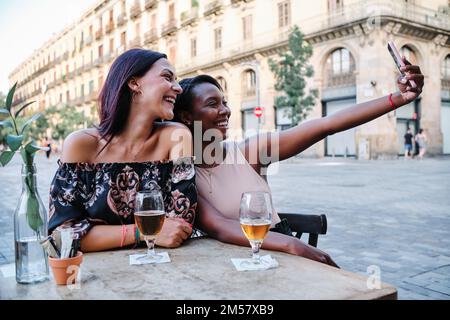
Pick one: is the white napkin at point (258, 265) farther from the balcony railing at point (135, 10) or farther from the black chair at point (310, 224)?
the balcony railing at point (135, 10)

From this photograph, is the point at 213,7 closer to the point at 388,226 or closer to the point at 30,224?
the point at 388,226

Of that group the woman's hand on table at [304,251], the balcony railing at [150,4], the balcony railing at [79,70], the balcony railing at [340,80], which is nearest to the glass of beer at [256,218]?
the woman's hand on table at [304,251]

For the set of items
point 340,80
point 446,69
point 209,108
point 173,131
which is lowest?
point 173,131

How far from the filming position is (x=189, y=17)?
29.6 meters

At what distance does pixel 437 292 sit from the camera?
3.02 metres

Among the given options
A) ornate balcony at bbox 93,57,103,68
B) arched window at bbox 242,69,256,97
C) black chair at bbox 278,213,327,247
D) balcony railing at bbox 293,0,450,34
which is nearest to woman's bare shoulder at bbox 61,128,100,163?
black chair at bbox 278,213,327,247

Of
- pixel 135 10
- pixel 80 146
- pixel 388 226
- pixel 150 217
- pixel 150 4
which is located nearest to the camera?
pixel 150 217

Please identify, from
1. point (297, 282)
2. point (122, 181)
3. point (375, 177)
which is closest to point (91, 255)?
point (122, 181)

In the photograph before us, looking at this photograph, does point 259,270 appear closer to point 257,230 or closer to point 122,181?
point 257,230

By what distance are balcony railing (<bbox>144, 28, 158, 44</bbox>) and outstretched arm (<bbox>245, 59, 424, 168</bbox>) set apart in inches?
1277

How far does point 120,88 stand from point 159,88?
5.9 inches

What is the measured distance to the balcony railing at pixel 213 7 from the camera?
27.2 m

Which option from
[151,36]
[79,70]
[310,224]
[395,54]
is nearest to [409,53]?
[151,36]

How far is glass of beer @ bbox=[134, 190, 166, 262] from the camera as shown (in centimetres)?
133
